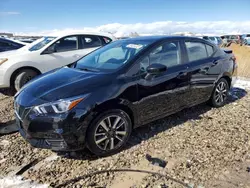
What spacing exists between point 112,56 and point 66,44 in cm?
333

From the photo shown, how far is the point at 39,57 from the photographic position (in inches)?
258

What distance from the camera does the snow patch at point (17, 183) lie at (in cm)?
286

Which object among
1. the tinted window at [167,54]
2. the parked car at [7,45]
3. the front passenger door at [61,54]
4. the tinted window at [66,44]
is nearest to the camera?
the tinted window at [167,54]

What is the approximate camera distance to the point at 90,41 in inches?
292

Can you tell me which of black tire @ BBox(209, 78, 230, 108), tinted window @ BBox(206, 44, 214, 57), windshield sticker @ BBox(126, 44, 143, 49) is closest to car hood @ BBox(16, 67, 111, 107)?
windshield sticker @ BBox(126, 44, 143, 49)

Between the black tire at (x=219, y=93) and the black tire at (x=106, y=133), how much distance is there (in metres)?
2.43

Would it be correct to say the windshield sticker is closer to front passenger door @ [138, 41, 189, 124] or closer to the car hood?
front passenger door @ [138, 41, 189, 124]

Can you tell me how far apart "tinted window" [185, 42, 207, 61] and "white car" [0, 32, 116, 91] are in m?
3.55

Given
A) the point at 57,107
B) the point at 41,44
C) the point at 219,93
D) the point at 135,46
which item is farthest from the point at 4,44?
the point at 219,93

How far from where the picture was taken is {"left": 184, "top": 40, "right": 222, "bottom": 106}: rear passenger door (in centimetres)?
449

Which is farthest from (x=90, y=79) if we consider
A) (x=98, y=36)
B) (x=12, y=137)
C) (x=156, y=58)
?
(x=98, y=36)

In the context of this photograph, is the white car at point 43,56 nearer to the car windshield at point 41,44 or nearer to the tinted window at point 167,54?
the car windshield at point 41,44

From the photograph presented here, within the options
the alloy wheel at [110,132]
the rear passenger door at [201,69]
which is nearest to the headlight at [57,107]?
the alloy wheel at [110,132]

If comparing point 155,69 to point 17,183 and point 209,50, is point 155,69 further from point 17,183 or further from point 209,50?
A: point 17,183
